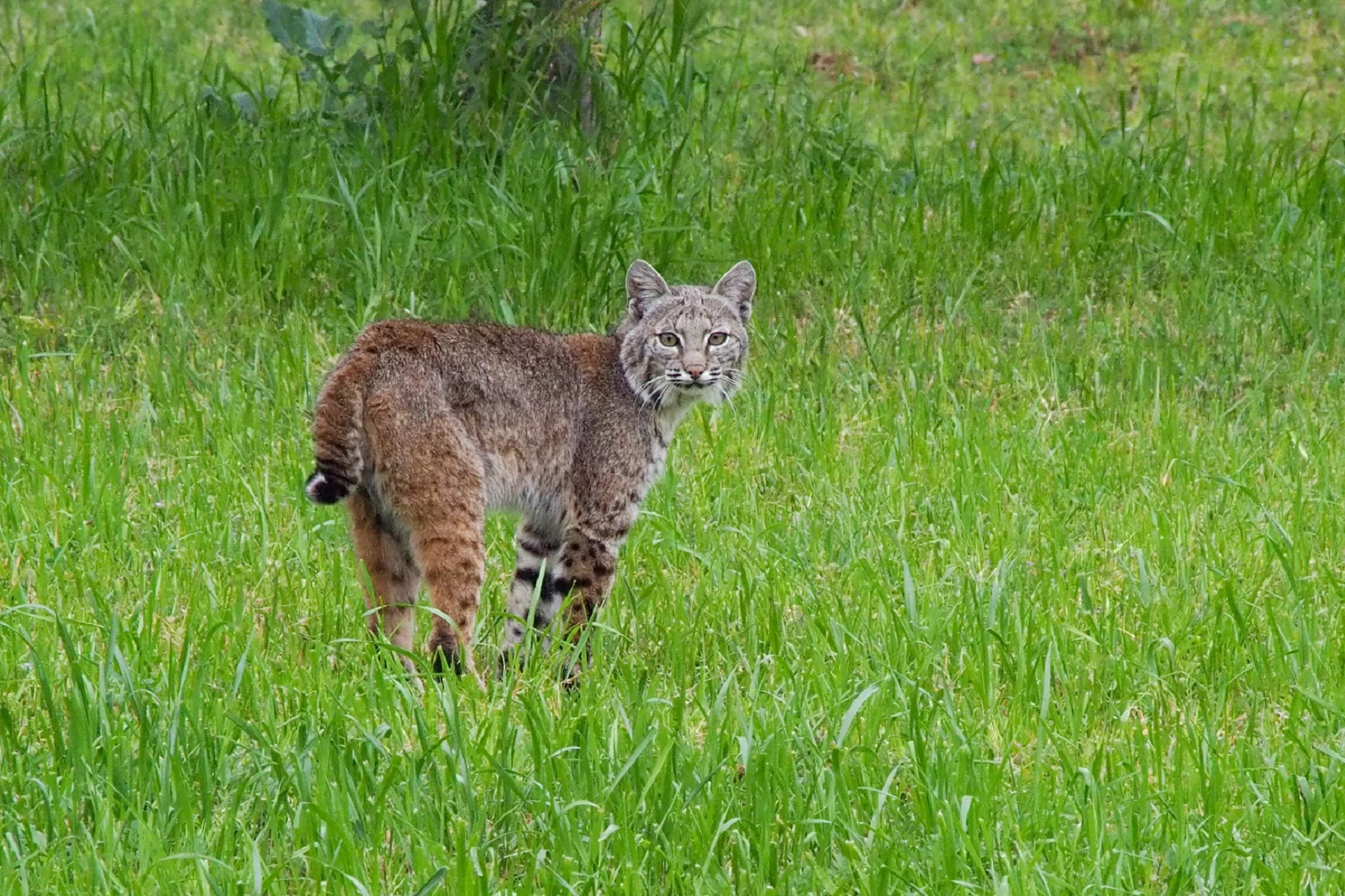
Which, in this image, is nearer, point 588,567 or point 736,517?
point 588,567

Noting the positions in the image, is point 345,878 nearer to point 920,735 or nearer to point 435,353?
point 920,735

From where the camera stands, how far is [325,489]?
5.03 metres

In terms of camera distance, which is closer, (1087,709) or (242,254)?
(1087,709)

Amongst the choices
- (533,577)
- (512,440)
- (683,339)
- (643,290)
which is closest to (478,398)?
(512,440)

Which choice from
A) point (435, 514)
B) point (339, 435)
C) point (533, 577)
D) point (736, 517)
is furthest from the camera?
point (736, 517)

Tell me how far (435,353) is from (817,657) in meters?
1.59

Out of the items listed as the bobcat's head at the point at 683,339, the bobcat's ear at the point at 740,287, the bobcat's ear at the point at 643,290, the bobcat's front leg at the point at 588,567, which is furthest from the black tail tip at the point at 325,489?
the bobcat's ear at the point at 740,287

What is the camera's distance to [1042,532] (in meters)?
6.11

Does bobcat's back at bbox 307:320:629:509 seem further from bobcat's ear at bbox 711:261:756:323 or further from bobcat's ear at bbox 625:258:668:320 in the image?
bobcat's ear at bbox 711:261:756:323

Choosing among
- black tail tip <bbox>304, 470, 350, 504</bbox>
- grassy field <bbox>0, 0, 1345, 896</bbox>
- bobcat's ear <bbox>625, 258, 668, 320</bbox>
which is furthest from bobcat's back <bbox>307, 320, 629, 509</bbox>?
grassy field <bbox>0, 0, 1345, 896</bbox>

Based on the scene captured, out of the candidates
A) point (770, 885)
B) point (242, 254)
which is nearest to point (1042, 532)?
point (770, 885)

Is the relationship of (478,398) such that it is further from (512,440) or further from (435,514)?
(435,514)

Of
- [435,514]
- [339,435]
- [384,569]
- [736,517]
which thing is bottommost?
[736,517]

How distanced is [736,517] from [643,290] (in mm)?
882
